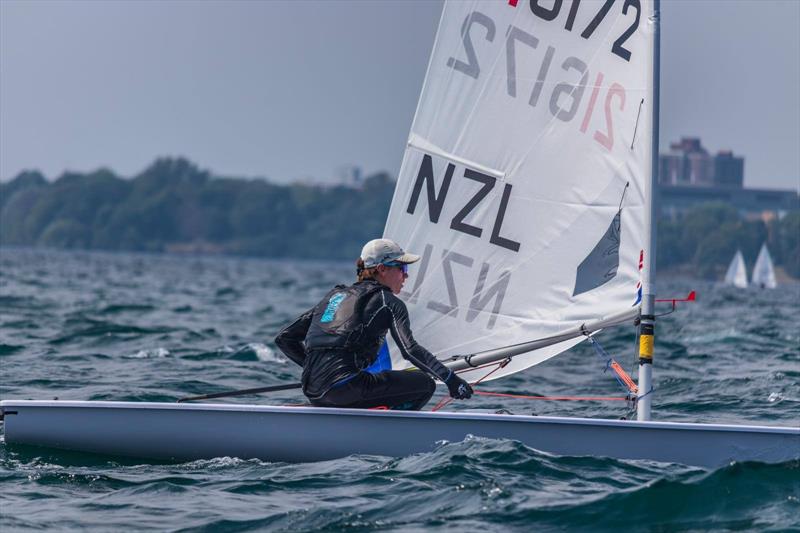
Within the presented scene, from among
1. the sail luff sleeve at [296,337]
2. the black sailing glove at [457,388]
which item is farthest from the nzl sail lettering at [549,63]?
the sail luff sleeve at [296,337]

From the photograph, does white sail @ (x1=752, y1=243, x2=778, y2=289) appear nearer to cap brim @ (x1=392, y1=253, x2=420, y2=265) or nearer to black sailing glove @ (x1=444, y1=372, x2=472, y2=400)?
cap brim @ (x1=392, y1=253, x2=420, y2=265)

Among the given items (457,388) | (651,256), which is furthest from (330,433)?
(651,256)

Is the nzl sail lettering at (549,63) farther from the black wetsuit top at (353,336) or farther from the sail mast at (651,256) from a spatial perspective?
the black wetsuit top at (353,336)

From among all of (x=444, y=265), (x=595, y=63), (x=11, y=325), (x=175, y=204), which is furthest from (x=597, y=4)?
(x=175, y=204)

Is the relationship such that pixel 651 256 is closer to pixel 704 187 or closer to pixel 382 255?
pixel 382 255

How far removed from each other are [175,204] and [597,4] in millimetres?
156055

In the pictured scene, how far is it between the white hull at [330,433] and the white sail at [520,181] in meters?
1.03

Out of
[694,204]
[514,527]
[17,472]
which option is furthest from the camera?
[694,204]

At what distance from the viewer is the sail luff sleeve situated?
23.3 ft

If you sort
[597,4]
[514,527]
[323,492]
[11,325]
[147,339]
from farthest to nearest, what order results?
[11,325] → [147,339] → [597,4] → [323,492] → [514,527]

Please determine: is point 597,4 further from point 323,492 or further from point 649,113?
point 323,492

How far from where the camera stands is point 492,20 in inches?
293

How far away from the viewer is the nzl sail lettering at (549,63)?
7.21 meters

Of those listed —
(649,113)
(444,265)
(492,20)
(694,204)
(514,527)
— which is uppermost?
(694,204)
